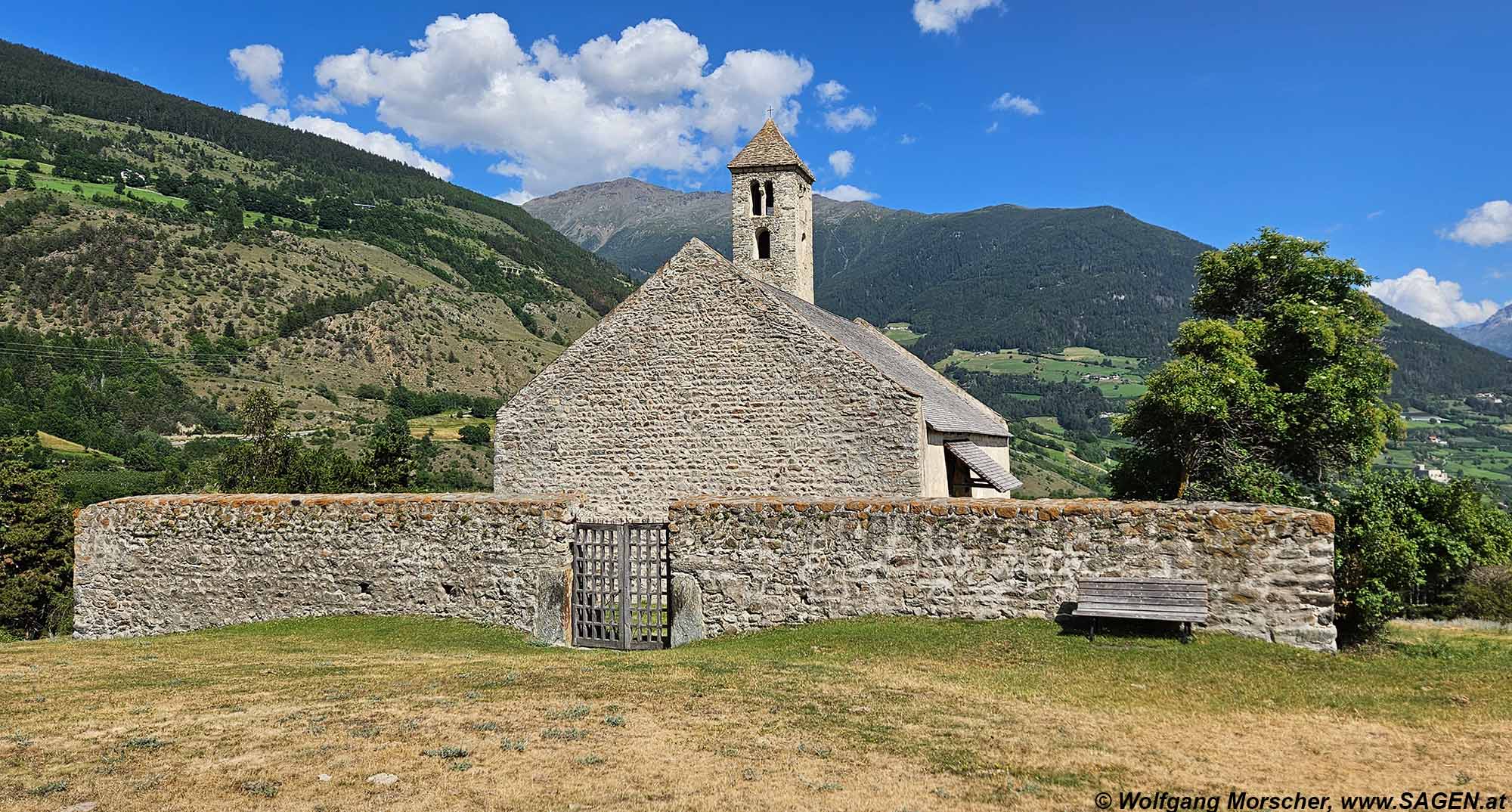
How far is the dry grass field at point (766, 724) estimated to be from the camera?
6508mm

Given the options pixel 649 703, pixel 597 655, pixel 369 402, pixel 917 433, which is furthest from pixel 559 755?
pixel 369 402

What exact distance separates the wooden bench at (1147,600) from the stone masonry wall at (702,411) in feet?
23.3

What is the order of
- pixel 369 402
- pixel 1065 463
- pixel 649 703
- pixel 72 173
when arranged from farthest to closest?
1. pixel 72 173
2. pixel 1065 463
3. pixel 369 402
4. pixel 649 703

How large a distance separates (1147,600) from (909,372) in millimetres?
16859

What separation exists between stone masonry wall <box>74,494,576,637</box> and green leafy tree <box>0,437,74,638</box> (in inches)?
762

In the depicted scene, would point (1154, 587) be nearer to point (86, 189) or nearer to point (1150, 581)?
point (1150, 581)

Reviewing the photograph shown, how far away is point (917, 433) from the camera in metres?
19.0

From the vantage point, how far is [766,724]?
8.36 metres

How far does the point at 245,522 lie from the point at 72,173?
14948 centimetres

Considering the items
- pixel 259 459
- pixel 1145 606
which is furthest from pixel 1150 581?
pixel 259 459

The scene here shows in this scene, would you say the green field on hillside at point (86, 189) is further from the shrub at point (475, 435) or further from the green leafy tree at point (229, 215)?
the shrub at point (475, 435)

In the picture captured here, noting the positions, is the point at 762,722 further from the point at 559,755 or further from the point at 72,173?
the point at 72,173

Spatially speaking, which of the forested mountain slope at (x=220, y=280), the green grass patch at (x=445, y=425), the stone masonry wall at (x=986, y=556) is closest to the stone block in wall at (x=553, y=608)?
the stone masonry wall at (x=986, y=556)

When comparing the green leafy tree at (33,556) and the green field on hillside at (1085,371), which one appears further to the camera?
the green field on hillside at (1085,371)
